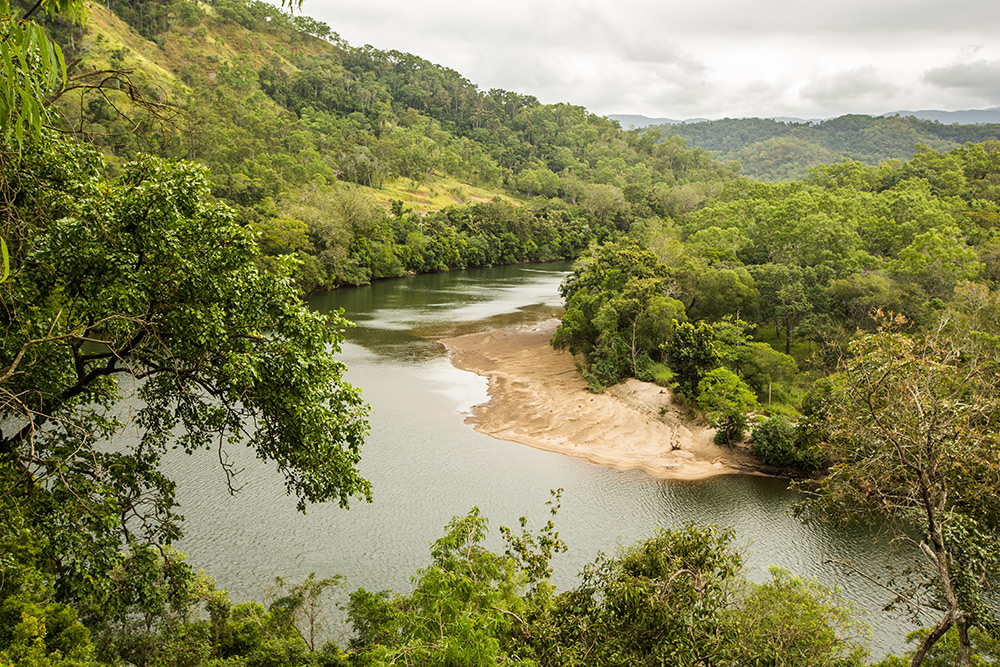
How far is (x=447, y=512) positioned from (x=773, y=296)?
2525 cm

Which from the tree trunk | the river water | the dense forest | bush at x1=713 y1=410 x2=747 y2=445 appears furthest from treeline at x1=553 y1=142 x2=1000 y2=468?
the tree trunk

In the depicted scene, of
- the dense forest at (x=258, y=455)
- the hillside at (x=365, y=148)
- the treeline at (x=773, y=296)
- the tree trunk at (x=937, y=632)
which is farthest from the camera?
the hillside at (x=365, y=148)

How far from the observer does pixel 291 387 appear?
801 cm

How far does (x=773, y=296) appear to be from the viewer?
115 feet

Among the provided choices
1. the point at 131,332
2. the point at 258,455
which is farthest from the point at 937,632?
the point at 131,332

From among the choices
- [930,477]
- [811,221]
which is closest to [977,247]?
[811,221]

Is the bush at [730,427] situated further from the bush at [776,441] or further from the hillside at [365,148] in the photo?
the hillside at [365,148]

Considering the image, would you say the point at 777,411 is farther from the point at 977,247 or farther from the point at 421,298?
the point at 421,298

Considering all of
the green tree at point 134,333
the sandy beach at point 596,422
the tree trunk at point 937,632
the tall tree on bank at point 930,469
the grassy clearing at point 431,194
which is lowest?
the sandy beach at point 596,422

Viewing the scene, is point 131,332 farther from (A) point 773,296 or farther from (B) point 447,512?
(A) point 773,296

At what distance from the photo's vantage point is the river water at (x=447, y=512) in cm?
1600

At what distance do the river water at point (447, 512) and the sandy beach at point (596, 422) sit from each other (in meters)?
1.03

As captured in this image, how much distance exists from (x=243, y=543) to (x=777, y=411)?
2217 cm

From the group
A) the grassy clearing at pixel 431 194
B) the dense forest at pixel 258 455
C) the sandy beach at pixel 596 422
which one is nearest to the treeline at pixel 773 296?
the sandy beach at pixel 596 422
